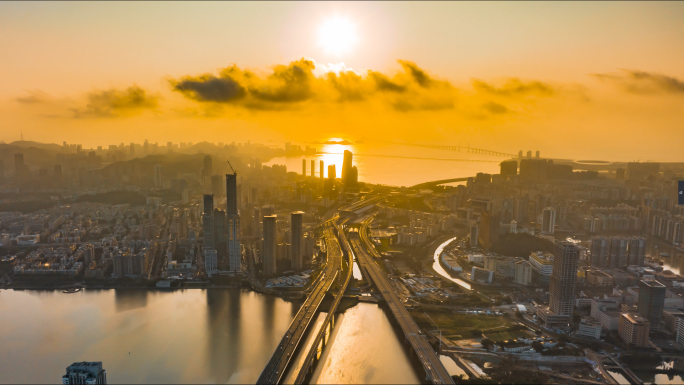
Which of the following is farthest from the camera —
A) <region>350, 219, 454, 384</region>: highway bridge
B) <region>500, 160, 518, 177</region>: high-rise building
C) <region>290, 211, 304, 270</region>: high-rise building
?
<region>500, 160, 518, 177</region>: high-rise building

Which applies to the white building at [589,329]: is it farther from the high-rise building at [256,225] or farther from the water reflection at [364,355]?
the high-rise building at [256,225]

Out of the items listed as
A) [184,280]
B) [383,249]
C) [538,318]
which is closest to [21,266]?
[184,280]

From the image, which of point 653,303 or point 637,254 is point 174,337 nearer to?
point 653,303

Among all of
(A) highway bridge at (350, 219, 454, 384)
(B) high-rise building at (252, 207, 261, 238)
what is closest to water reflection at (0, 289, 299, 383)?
(A) highway bridge at (350, 219, 454, 384)

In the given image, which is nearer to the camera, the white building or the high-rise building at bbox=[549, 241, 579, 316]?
the white building

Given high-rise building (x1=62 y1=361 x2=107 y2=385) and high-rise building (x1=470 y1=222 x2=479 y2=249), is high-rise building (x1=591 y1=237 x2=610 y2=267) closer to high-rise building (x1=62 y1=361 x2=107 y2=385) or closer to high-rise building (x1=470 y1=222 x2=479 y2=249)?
high-rise building (x1=470 y1=222 x2=479 y2=249)
